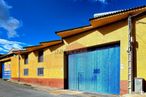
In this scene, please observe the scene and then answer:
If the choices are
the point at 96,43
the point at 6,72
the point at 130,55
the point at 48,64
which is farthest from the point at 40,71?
the point at 6,72

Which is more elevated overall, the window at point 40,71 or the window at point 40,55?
the window at point 40,55

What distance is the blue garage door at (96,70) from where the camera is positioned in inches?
758

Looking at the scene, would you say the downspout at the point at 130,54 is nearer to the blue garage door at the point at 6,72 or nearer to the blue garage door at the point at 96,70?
the blue garage door at the point at 96,70

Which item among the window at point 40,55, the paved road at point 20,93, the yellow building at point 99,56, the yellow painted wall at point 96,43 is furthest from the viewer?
the window at point 40,55

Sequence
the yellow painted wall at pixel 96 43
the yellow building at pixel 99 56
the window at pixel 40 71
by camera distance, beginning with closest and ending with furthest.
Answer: the yellow painted wall at pixel 96 43, the yellow building at pixel 99 56, the window at pixel 40 71

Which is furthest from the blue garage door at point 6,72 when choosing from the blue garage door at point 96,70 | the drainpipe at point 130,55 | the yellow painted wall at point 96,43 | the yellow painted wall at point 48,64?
the drainpipe at point 130,55

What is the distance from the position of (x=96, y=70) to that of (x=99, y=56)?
116 cm

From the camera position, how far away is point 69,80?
25.0 metres

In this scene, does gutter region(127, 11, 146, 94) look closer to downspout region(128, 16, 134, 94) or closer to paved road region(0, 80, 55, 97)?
downspout region(128, 16, 134, 94)

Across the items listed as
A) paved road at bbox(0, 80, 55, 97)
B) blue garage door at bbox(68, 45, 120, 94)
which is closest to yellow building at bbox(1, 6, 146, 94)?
blue garage door at bbox(68, 45, 120, 94)

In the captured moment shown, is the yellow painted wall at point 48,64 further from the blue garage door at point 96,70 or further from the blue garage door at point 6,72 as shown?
the blue garage door at point 6,72

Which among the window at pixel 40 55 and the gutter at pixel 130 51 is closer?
the gutter at pixel 130 51

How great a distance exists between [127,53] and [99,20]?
10.1ft

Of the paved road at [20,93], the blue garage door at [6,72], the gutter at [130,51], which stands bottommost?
the paved road at [20,93]
